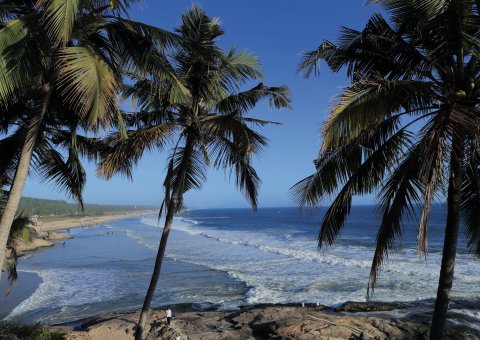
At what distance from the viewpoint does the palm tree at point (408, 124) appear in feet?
16.8

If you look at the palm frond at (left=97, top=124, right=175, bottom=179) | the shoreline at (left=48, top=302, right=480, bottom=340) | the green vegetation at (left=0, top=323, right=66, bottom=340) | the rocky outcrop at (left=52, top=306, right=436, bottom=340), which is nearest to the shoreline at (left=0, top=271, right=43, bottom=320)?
the shoreline at (left=48, top=302, right=480, bottom=340)

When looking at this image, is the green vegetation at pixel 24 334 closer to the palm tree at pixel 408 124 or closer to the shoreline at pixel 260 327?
the shoreline at pixel 260 327

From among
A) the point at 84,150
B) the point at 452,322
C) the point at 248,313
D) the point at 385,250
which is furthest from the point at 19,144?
the point at 452,322

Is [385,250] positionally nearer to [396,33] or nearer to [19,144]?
[396,33]

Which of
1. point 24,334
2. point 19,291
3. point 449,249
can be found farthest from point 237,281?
point 449,249

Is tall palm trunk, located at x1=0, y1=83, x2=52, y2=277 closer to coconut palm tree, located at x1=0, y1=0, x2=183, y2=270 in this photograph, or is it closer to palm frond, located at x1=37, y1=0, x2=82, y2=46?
coconut palm tree, located at x1=0, y1=0, x2=183, y2=270

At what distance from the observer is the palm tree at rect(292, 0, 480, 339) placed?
201 inches

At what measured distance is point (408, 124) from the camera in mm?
6031

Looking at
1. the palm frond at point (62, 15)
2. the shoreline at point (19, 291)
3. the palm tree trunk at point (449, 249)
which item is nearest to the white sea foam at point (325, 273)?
the shoreline at point (19, 291)

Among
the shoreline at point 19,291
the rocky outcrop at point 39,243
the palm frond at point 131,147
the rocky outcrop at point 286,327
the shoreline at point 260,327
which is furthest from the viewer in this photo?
the rocky outcrop at point 39,243

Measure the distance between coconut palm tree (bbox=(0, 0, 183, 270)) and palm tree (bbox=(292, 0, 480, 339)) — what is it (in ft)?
8.48

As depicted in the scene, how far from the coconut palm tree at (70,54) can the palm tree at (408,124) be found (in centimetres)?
258

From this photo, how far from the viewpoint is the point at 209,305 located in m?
17.4

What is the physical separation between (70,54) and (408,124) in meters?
4.55
